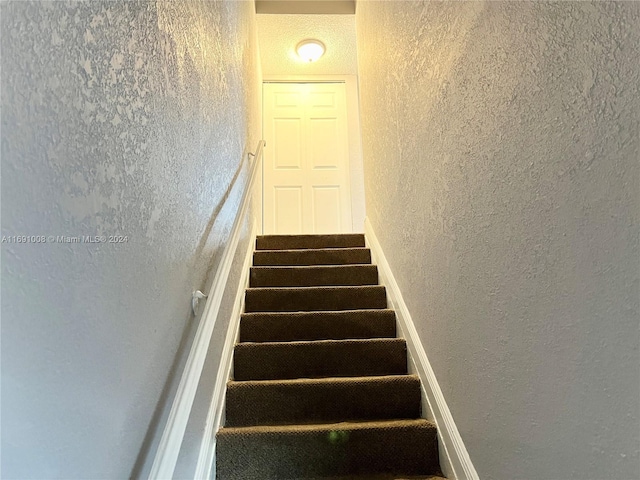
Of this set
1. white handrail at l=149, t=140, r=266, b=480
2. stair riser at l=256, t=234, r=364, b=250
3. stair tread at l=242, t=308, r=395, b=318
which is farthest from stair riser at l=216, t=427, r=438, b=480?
stair riser at l=256, t=234, r=364, b=250

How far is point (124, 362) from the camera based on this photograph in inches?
28.4

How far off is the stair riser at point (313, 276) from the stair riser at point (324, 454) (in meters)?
1.15

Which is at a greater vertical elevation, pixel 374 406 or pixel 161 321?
pixel 161 321

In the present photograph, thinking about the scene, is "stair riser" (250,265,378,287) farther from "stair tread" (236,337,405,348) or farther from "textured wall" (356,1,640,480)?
"textured wall" (356,1,640,480)

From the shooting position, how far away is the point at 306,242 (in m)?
3.03

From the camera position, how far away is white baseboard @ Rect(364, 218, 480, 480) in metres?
1.30

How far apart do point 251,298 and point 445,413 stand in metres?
1.23

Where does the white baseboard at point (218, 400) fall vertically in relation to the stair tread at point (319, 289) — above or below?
below

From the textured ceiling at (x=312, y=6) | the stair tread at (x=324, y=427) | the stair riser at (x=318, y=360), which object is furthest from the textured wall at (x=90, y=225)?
the textured ceiling at (x=312, y=6)

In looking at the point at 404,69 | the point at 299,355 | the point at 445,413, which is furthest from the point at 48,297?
the point at 404,69

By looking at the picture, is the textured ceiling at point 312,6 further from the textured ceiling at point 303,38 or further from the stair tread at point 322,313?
the stair tread at point 322,313

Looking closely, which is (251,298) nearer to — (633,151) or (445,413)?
(445,413)

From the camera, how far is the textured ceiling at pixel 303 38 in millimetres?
3461

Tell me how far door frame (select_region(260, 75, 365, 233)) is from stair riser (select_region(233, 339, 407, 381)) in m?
2.24
